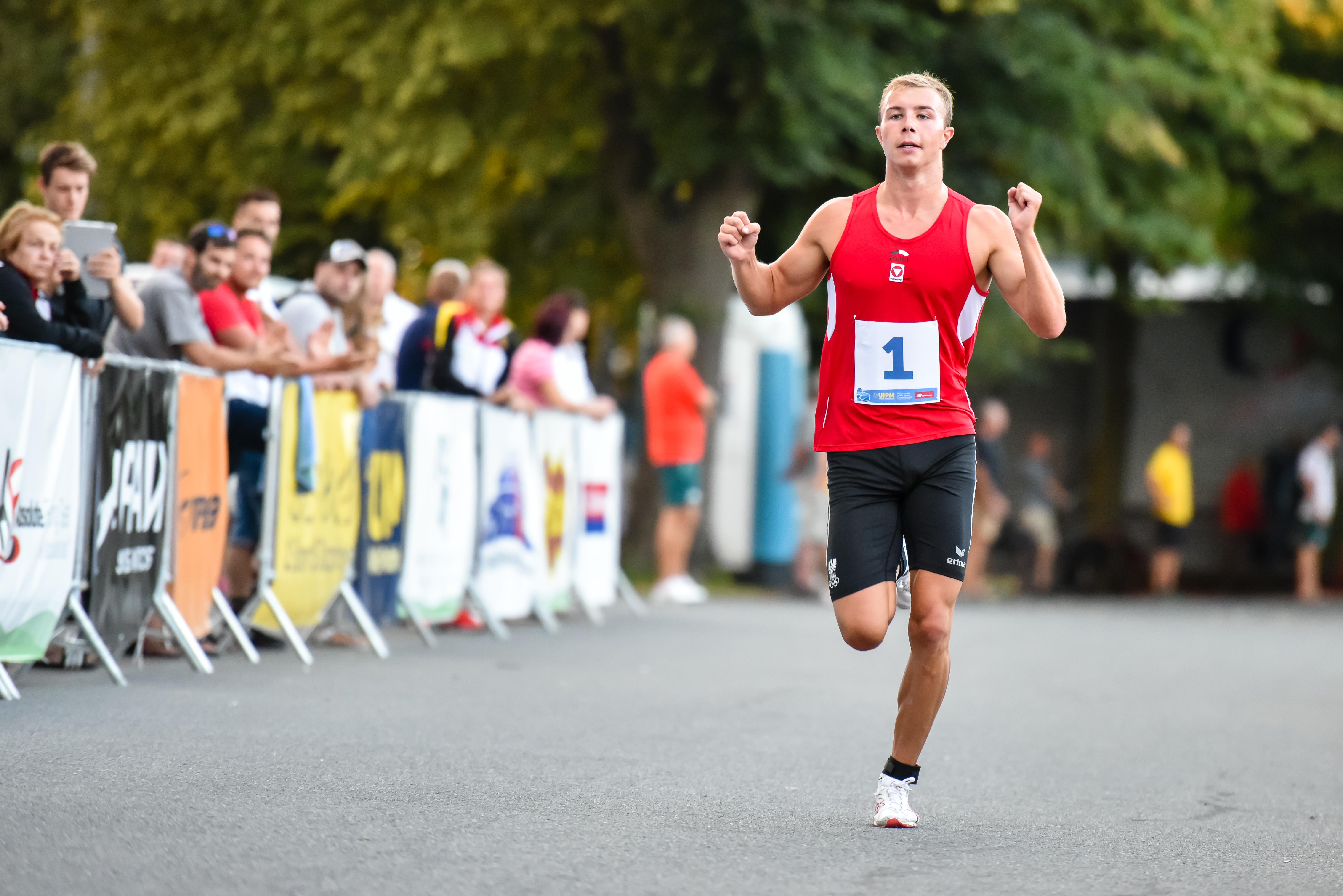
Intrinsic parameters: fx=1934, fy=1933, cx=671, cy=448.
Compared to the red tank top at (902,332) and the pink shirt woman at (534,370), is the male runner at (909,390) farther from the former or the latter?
the pink shirt woman at (534,370)

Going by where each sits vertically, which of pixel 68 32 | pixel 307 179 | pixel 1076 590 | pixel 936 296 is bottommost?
pixel 1076 590

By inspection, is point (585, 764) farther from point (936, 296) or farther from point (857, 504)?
point (936, 296)

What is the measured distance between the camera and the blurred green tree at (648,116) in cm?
1698

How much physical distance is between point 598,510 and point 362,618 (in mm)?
4263

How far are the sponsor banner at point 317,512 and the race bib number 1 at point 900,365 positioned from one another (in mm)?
4420

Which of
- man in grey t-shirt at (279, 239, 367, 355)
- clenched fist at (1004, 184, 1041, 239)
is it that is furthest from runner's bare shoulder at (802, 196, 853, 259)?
man in grey t-shirt at (279, 239, 367, 355)

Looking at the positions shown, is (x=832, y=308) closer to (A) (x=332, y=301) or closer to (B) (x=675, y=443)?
(A) (x=332, y=301)

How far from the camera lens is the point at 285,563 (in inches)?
381

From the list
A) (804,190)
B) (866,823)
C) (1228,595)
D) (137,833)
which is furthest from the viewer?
(1228,595)

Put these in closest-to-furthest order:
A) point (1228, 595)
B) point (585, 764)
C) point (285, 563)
A: point (585, 764), point (285, 563), point (1228, 595)

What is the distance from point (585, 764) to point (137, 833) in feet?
6.92

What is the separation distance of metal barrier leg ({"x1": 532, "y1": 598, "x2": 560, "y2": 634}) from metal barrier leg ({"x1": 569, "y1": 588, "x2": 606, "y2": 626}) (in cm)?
64

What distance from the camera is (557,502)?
44.0 ft

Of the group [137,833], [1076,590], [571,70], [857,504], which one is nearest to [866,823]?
[857,504]
